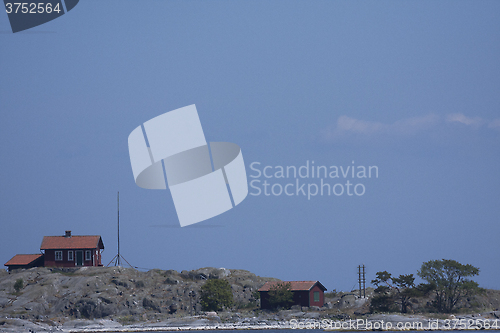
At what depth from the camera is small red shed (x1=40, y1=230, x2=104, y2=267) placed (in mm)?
85500

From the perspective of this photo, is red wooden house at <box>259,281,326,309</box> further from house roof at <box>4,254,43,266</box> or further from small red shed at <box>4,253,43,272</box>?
house roof at <box>4,254,43,266</box>

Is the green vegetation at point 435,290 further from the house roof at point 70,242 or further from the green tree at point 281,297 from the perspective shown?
the house roof at point 70,242

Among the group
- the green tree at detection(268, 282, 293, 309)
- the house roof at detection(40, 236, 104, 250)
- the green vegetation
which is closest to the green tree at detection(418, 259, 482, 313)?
the green vegetation

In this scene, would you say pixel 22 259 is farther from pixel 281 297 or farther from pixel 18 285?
pixel 281 297

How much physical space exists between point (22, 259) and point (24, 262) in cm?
113

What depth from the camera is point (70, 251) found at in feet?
Answer: 281

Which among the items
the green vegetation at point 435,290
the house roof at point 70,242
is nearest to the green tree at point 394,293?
the green vegetation at point 435,290

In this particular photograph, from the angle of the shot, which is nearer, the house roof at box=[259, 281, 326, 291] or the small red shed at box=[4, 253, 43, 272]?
the house roof at box=[259, 281, 326, 291]

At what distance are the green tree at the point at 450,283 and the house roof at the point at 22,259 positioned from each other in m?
56.4

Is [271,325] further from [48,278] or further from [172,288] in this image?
[48,278]

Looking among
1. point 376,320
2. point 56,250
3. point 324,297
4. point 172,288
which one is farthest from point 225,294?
point 56,250

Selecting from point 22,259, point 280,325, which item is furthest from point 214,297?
point 22,259

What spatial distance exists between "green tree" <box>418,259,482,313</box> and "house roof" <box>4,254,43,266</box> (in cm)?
5643

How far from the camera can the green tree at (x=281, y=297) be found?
253 feet
